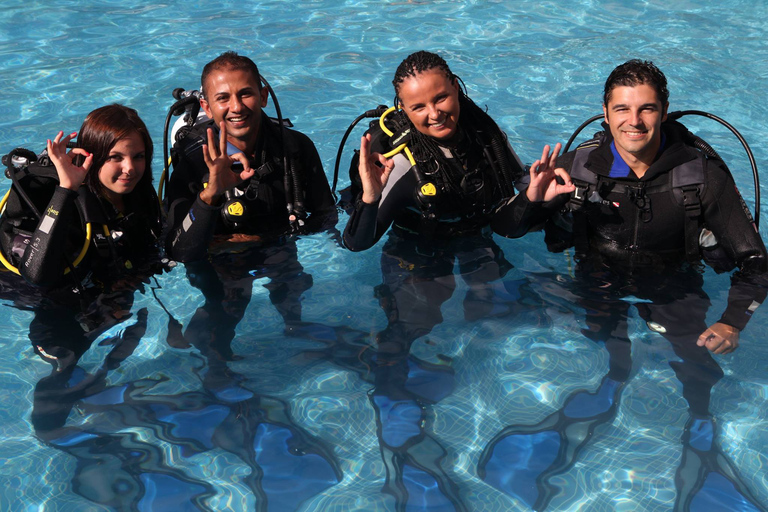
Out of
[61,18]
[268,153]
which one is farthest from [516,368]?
[61,18]

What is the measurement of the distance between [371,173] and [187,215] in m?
0.98

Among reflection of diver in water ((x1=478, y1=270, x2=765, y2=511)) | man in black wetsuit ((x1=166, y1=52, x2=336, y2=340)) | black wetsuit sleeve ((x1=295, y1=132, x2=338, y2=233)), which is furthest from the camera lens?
black wetsuit sleeve ((x1=295, y1=132, x2=338, y2=233))

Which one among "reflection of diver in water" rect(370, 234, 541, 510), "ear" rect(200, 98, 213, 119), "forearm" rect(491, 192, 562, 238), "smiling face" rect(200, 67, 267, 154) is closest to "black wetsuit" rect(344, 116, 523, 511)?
"reflection of diver in water" rect(370, 234, 541, 510)

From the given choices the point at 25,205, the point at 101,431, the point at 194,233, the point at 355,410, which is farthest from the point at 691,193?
the point at 25,205

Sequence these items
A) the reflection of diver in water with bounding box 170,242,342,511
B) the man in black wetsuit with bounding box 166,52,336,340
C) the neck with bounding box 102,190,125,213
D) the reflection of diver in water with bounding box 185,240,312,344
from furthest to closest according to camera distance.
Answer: the reflection of diver in water with bounding box 185,240,312,344 < the man in black wetsuit with bounding box 166,52,336,340 < the neck with bounding box 102,190,125,213 < the reflection of diver in water with bounding box 170,242,342,511

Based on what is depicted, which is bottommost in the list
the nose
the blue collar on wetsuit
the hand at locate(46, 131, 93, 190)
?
the blue collar on wetsuit

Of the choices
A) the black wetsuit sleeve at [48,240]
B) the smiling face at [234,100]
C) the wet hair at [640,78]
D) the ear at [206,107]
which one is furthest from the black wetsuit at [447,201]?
the black wetsuit sleeve at [48,240]

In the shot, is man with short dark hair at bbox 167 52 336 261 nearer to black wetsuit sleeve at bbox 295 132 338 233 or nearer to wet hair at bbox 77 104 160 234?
black wetsuit sleeve at bbox 295 132 338 233

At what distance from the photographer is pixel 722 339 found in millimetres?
3516

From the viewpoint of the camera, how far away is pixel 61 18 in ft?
28.8

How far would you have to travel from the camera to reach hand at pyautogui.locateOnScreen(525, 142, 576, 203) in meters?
3.58

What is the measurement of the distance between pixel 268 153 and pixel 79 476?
194cm

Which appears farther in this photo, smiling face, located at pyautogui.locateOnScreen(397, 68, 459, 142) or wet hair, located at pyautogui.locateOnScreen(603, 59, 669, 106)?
smiling face, located at pyautogui.locateOnScreen(397, 68, 459, 142)

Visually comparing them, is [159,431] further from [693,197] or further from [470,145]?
[693,197]
